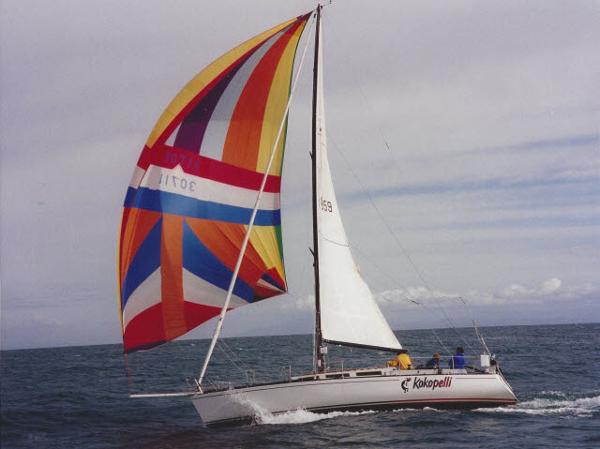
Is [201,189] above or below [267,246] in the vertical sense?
above

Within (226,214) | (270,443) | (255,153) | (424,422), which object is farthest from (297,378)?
(255,153)

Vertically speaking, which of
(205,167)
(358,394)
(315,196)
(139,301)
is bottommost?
(358,394)

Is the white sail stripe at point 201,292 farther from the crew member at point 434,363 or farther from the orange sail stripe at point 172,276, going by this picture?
the crew member at point 434,363

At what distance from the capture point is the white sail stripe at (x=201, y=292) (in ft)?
56.3

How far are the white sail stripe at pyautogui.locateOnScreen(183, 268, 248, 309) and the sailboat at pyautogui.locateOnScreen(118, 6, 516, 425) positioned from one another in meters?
0.03

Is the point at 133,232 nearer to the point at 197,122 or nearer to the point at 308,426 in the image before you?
the point at 197,122

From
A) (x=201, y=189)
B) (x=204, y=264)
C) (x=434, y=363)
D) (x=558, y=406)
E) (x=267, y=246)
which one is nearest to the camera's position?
(x=204, y=264)

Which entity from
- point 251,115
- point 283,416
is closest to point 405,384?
point 283,416

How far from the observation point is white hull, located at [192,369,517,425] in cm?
1678

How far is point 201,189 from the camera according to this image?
58.1ft

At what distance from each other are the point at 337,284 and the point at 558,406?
813 centimetres

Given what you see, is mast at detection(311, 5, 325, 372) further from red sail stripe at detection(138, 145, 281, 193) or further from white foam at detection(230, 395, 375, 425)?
white foam at detection(230, 395, 375, 425)

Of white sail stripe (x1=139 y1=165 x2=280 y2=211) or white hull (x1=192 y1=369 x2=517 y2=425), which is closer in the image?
white hull (x1=192 y1=369 x2=517 y2=425)

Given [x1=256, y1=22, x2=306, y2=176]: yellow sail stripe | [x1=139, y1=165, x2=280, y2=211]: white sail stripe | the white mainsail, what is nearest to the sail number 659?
the white mainsail
